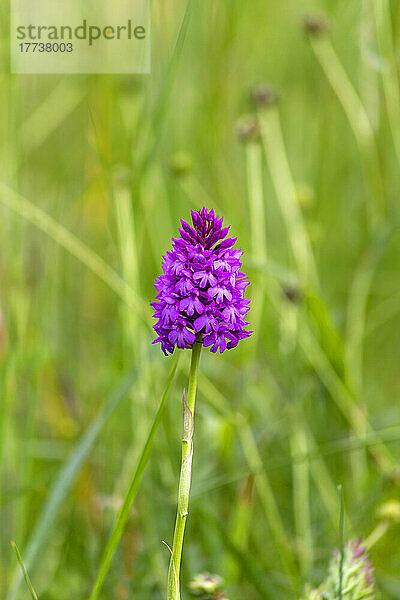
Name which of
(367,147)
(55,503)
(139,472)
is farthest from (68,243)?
(367,147)

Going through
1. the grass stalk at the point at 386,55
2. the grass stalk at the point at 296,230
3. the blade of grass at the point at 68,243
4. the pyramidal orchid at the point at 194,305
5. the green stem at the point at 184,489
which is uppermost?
the grass stalk at the point at 386,55

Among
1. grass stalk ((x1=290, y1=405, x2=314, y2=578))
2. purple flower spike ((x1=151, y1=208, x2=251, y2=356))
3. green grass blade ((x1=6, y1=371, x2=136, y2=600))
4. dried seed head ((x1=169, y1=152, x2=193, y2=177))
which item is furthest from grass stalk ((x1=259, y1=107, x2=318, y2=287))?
purple flower spike ((x1=151, y1=208, x2=251, y2=356))

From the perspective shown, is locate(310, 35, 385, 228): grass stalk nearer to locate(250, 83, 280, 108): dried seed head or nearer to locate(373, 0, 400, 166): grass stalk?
locate(373, 0, 400, 166): grass stalk

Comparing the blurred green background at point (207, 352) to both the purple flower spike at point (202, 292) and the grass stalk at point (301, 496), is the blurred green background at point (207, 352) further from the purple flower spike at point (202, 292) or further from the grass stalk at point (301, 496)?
the purple flower spike at point (202, 292)

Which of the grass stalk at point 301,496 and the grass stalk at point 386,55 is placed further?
the grass stalk at point 386,55

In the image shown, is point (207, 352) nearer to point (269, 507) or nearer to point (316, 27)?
point (269, 507)

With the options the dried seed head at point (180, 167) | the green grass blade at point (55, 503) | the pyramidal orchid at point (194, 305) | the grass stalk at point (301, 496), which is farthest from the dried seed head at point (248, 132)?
the pyramidal orchid at point (194, 305)
